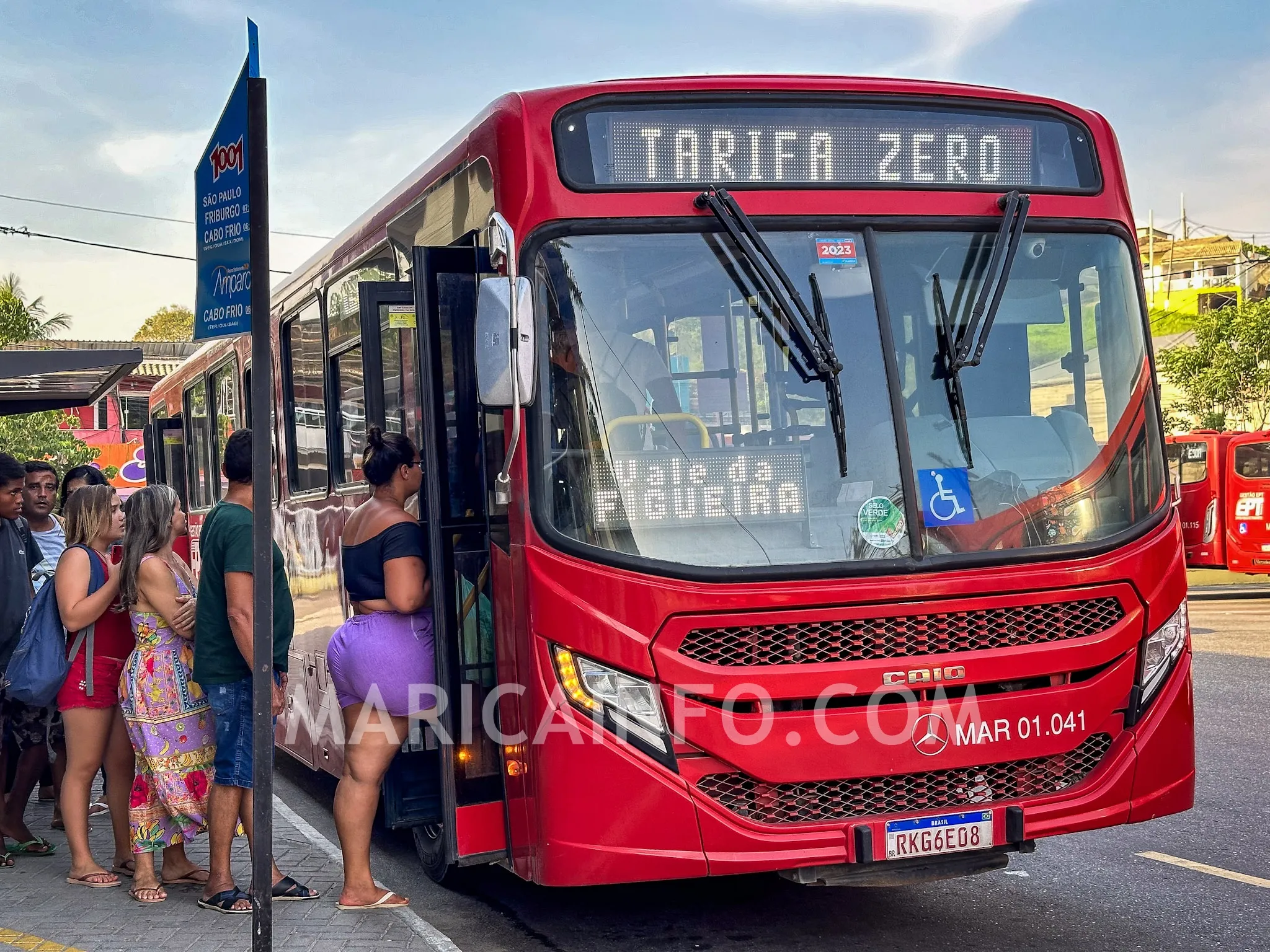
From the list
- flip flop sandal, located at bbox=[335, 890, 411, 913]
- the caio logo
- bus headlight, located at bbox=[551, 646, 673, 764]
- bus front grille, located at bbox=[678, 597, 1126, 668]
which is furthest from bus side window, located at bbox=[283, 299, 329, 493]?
bus front grille, located at bbox=[678, 597, 1126, 668]

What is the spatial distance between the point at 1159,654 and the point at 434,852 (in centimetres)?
319

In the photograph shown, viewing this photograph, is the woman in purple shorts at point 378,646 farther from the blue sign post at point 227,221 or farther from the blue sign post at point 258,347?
the blue sign post at point 258,347

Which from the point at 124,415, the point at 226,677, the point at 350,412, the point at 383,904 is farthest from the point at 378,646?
the point at 124,415

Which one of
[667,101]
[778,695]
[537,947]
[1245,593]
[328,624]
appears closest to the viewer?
[778,695]

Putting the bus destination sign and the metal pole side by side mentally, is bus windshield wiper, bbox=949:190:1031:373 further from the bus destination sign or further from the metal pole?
the metal pole

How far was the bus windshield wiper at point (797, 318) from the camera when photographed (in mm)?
4801

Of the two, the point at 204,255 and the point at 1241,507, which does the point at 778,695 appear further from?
the point at 1241,507

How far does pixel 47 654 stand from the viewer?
6.35m

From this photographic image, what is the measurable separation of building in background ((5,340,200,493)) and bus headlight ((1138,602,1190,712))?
34342 millimetres

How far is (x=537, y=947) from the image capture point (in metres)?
5.39

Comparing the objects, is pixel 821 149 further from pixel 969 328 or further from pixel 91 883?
pixel 91 883

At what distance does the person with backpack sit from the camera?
687 cm

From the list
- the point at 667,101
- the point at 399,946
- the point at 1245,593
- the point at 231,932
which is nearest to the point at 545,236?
the point at 667,101

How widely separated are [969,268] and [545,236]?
150cm
